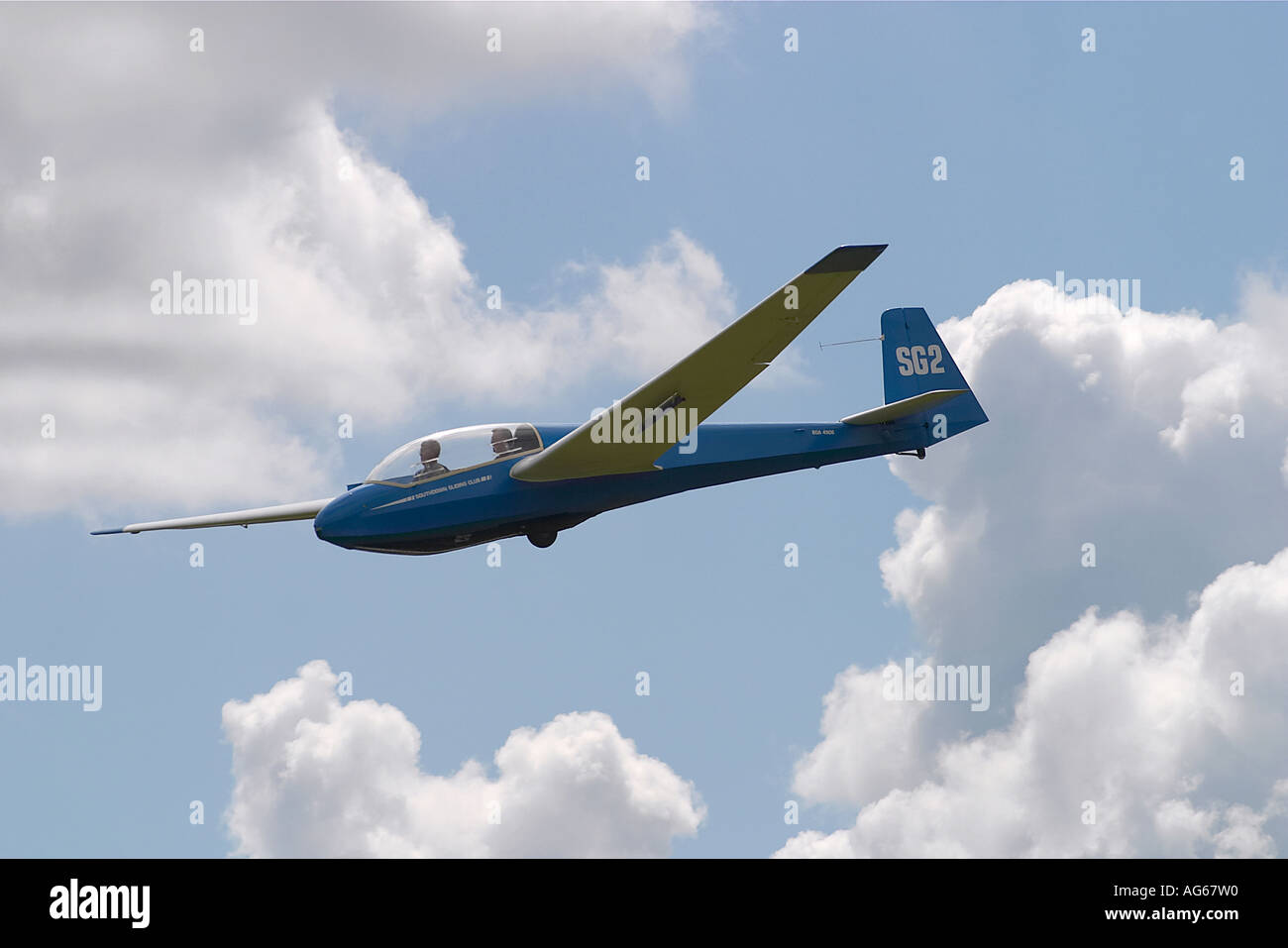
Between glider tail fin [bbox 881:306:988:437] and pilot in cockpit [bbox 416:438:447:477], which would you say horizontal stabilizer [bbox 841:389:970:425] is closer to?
glider tail fin [bbox 881:306:988:437]

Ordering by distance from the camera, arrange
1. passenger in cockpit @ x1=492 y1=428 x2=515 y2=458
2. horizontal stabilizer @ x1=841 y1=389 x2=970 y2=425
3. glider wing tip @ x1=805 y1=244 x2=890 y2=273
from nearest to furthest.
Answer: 1. glider wing tip @ x1=805 y1=244 x2=890 y2=273
2. passenger in cockpit @ x1=492 y1=428 x2=515 y2=458
3. horizontal stabilizer @ x1=841 y1=389 x2=970 y2=425

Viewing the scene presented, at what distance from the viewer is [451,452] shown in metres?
25.9

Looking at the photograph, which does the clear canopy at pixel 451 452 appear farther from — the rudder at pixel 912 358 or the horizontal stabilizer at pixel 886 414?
the rudder at pixel 912 358

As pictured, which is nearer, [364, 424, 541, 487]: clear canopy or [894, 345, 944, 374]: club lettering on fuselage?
[364, 424, 541, 487]: clear canopy

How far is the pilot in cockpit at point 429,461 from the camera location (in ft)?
84.2

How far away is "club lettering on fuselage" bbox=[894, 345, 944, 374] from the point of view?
33.0 metres

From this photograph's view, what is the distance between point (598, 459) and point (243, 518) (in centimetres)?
1014

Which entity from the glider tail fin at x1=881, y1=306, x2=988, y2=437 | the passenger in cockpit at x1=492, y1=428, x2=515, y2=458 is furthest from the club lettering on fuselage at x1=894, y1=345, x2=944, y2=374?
the passenger in cockpit at x1=492, y1=428, x2=515, y2=458

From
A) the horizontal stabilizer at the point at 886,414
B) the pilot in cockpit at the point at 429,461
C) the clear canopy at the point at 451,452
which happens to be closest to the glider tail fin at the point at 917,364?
the horizontal stabilizer at the point at 886,414

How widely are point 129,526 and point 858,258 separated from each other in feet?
67.9

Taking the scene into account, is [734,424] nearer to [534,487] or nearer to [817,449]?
[817,449]

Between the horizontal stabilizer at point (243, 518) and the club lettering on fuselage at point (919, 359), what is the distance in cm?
1547

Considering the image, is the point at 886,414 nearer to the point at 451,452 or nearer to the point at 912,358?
the point at 912,358
